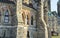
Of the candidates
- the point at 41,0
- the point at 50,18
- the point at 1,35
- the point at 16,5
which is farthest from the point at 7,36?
the point at 50,18

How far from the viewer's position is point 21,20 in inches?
1030

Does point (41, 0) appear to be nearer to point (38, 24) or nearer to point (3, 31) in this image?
point (38, 24)

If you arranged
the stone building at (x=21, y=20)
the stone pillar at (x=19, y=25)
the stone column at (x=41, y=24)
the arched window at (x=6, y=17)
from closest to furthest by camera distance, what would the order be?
the stone pillar at (x=19, y=25)
the stone building at (x=21, y=20)
the arched window at (x=6, y=17)
the stone column at (x=41, y=24)

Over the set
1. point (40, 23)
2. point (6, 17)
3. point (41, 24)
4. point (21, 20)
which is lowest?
point (41, 24)

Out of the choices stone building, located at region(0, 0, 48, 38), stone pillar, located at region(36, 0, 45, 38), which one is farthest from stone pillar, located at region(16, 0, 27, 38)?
stone pillar, located at region(36, 0, 45, 38)

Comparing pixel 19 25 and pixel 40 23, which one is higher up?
pixel 40 23

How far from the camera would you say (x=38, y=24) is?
31.8m

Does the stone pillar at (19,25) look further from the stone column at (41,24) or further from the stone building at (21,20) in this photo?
the stone column at (41,24)

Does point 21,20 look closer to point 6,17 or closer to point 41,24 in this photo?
point 6,17

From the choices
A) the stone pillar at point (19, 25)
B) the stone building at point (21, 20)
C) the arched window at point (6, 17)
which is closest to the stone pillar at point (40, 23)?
the stone building at point (21, 20)

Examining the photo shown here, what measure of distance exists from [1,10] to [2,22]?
197 cm

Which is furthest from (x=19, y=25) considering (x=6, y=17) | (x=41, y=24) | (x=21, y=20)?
(x=41, y=24)

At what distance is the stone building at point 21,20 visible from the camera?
2630 centimetres

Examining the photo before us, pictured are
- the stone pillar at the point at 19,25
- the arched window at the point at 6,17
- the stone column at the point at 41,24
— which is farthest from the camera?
the stone column at the point at 41,24
